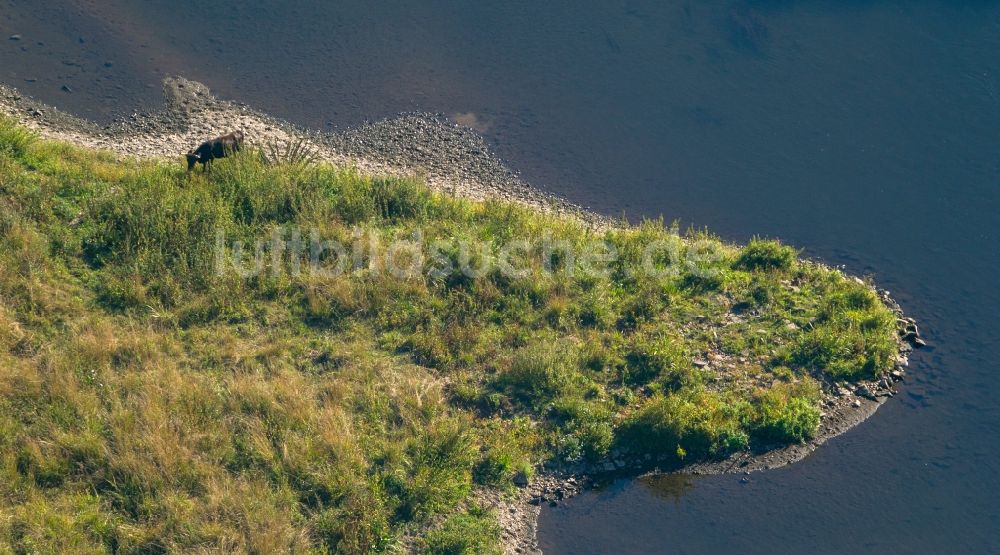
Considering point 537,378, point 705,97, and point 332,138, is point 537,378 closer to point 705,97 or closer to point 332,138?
point 332,138

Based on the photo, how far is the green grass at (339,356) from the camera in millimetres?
12438

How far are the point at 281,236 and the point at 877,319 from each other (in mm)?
11153

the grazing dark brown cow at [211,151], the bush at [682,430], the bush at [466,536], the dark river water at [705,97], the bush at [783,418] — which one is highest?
the dark river water at [705,97]

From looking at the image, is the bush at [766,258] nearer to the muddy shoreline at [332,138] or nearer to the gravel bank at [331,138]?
the muddy shoreline at [332,138]

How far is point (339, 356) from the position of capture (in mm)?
15000

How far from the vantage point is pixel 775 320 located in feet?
55.0

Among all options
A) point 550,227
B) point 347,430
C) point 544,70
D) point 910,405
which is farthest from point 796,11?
point 347,430

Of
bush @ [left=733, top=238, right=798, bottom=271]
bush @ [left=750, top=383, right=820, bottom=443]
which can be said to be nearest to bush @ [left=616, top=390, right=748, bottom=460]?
bush @ [left=750, top=383, right=820, bottom=443]

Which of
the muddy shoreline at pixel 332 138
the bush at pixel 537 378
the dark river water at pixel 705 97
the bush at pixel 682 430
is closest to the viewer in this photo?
the bush at pixel 682 430

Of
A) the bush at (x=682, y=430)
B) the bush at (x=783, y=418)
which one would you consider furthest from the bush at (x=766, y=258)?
the bush at (x=682, y=430)

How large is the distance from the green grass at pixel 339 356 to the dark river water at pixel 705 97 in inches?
77.1

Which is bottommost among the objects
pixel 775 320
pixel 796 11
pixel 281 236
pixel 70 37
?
pixel 281 236

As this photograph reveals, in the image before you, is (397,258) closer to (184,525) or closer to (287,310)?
(287,310)

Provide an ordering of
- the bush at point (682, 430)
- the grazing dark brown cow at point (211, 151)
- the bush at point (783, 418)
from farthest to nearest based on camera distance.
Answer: the grazing dark brown cow at point (211, 151), the bush at point (783, 418), the bush at point (682, 430)
